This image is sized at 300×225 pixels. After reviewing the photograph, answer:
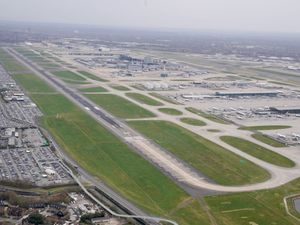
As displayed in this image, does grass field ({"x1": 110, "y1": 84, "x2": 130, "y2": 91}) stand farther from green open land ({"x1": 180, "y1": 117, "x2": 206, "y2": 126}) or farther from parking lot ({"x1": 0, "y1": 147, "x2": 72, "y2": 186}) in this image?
parking lot ({"x1": 0, "y1": 147, "x2": 72, "y2": 186})

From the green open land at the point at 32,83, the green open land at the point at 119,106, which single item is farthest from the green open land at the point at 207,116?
the green open land at the point at 32,83

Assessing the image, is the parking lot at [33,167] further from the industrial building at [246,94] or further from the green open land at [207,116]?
the industrial building at [246,94]

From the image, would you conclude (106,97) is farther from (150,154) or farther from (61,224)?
(61,224)

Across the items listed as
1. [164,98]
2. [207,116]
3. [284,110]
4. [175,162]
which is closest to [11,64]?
[164,98]

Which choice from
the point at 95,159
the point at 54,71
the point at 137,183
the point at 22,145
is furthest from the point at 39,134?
the point at 54,71

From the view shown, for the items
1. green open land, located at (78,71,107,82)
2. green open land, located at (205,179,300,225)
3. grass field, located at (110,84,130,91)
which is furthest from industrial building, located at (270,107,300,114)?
green open land, located at (78,71,107,82)
